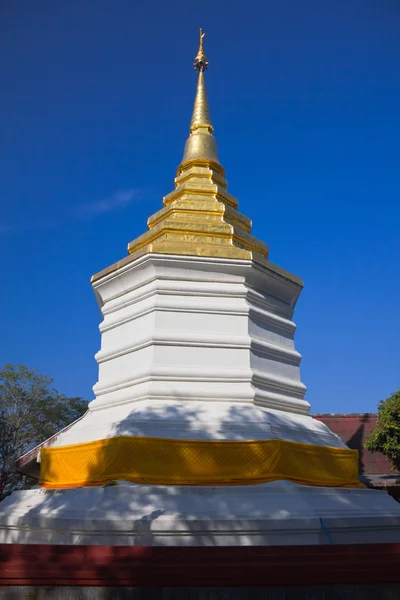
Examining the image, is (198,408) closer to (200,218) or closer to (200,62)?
(200,218)

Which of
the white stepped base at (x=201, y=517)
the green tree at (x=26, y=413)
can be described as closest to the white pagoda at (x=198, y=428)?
the white stepped base at (x=201, y=517)

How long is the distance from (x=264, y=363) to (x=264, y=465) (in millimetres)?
1962

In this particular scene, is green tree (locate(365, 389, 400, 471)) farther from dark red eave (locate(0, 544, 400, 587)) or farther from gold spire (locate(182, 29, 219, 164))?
dark red eave (locate(0, 544, 400, 587))

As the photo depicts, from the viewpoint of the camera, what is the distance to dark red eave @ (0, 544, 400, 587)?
3502 millimetres

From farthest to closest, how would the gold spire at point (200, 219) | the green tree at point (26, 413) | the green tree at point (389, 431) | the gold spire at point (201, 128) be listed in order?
the green tree at point (26, 413)
the gold spire at point (201, 128)
the green tree at point (389, 431)
the gold spire at point (200, 219)

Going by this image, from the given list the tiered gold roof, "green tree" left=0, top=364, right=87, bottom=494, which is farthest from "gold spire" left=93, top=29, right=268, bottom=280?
"green tree" left=0, top=364, right=87, bottom=494

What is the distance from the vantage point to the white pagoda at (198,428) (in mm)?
5184

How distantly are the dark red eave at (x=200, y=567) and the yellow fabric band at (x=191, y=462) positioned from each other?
202 centimetres

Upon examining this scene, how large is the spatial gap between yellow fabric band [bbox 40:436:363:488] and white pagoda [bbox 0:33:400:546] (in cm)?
1

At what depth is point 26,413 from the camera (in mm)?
23359

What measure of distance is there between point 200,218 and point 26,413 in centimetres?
1771

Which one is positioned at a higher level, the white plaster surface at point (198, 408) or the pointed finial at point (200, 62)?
the pointed finial at point (200, 62)

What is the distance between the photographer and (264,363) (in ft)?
25.0

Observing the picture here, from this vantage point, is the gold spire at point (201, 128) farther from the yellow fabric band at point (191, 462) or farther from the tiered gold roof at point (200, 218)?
the yellow fabric band at point (191, 462)
